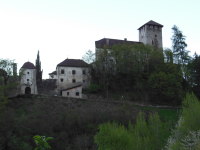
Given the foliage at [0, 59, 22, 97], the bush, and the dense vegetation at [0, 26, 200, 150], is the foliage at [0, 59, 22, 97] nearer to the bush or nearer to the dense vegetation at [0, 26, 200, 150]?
the dense vegetation at [0, 26, 200, 150]

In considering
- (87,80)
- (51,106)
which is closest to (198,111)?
(51,106)

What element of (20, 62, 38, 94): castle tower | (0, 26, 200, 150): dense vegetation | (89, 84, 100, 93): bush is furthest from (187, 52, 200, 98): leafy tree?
(20, 62, 38, 94): castle tower

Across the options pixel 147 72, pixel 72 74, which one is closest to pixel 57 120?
pixel 72 74

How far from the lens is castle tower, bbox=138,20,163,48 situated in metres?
49.6

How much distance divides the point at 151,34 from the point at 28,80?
35511mm

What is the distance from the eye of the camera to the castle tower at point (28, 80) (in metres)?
34.2

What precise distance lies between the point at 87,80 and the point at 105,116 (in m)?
14.8

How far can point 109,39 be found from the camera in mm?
46250

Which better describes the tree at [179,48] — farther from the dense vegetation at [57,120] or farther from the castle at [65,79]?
the dense vegetation at [57,120]

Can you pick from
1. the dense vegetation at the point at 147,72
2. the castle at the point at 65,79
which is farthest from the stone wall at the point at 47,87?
the dense vegetation at the point at 147,72

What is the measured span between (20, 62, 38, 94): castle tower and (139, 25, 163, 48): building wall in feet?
105

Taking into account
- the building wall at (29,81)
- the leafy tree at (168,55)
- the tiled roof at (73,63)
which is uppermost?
the leafy tree at (168,55)

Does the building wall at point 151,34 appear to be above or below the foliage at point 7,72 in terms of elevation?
above

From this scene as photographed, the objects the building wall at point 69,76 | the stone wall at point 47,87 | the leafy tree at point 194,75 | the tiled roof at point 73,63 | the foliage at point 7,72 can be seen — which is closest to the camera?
the foliage at point 7,72
